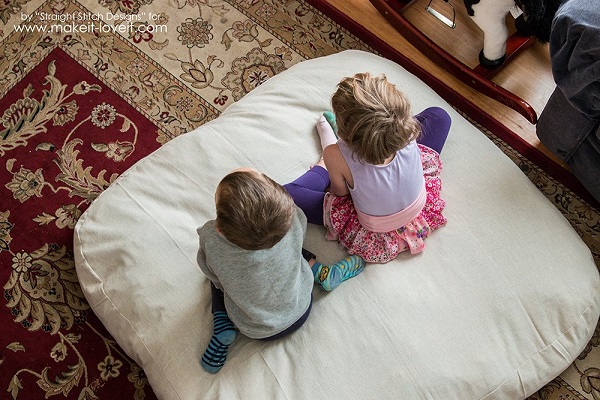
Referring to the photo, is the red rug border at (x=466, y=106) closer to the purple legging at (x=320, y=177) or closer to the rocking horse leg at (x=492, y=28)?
the rocking horse leg at (x=492, y=28)

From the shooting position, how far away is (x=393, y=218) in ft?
4.80

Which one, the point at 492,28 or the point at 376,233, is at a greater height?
the point at 492,28

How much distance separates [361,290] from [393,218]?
18 centimetres

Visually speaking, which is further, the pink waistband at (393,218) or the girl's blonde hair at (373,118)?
the pink waistband at (393,218)

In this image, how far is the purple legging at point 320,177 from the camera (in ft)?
5.01

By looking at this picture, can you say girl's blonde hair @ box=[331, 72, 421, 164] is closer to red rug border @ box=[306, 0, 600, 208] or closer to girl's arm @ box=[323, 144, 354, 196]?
girl's arm @ box=[323, 144, 354, 196]

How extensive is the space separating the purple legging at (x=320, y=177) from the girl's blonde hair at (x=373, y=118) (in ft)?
0.65

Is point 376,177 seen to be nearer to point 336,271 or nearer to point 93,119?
point 336,271

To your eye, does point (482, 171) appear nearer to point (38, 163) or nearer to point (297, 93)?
point (297, 93)

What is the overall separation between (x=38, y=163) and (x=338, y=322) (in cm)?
108

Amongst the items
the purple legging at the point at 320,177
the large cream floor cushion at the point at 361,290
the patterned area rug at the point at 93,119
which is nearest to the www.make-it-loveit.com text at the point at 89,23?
the patterned area rug at the point at 93,119

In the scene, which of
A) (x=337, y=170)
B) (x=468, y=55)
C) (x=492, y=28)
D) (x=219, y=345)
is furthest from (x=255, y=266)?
(x=468, y=55)

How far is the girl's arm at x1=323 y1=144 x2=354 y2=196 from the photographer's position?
146cm

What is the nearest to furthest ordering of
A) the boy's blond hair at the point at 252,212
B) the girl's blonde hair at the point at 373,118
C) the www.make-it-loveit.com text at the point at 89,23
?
the boy's blond hair at the point at 252,212 → the girl's blonde hair at the point at 373,118 → the www.make-it-loveit.com text at the point at 89,23
